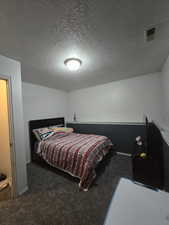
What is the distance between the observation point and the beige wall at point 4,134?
5.30 feet

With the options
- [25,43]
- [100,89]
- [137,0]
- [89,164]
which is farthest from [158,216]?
[100,89]

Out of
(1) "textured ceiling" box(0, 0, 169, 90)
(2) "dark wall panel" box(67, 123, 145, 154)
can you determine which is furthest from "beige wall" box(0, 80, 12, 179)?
(2) "dark wall panel" box(67, 123, 145, 154)

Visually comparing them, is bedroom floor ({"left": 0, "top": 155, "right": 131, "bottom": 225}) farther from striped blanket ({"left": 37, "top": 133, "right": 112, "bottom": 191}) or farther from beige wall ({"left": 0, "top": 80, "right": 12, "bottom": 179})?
beige wall ({"left": 0, "top": 80, "right": 12, "bottom": 179})

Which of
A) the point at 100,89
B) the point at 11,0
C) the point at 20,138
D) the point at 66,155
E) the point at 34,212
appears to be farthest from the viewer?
the point at 100,89

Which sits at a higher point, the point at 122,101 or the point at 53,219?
the point at 122,101

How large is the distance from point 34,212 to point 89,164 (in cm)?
101

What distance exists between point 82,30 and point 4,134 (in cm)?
210

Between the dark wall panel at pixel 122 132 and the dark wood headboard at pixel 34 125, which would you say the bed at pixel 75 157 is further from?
the dark wall panel at pixel 122 132

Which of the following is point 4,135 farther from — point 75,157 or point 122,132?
point 122,132

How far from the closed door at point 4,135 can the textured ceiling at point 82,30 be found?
662 millimetres

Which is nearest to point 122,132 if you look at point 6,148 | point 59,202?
point 59,202

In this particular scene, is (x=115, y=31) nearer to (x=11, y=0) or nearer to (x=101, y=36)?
(x=101, y=36)

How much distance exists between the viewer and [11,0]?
31.7 inches

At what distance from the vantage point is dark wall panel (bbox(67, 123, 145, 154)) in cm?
279
